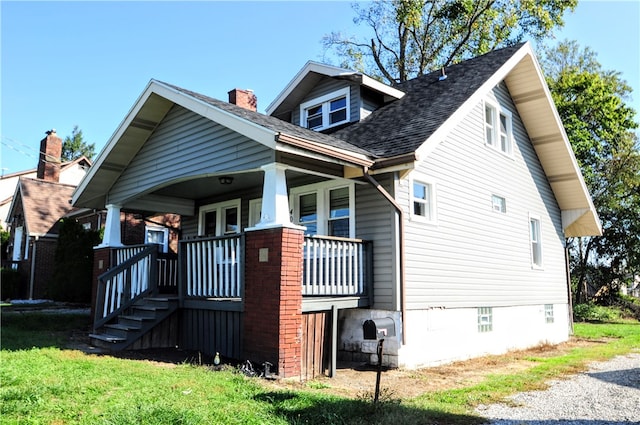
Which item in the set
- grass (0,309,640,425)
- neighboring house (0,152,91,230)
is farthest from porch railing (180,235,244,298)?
neighboring house (0,152,91,230)

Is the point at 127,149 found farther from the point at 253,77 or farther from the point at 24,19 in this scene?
the point at 253,77

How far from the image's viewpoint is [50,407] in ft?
16.8

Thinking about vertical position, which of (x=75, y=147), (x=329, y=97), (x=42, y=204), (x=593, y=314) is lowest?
(x=593, y=314)

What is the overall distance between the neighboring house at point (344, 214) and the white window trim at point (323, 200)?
0.11ft

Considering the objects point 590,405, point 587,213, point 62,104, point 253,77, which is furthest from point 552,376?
point 62,104

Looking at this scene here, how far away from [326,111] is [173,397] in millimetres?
9318

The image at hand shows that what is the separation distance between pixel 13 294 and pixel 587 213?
906 inches

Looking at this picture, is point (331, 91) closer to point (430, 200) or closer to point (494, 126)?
point (494, 126)

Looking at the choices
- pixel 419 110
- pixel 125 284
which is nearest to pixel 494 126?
pixel 419 110

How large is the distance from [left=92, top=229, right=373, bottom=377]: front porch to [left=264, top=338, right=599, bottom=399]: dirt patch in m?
0.44

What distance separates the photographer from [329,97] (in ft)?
43.5

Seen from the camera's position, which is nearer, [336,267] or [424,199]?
[336,267]

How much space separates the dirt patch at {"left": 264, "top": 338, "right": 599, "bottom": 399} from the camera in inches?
278

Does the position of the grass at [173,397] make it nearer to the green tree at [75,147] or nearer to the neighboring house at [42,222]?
the neighboring house at [42,222]
